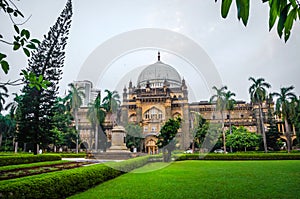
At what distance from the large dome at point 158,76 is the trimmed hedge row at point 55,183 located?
144ft

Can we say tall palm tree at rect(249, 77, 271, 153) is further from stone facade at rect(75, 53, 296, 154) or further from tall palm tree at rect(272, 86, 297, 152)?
stone facade at rect(75, 53, 296, 154)

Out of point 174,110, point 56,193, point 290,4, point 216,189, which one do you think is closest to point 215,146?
point 174,110

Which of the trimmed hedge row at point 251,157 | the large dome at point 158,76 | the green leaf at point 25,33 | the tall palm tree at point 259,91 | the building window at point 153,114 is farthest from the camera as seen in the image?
the large dome at point 158,76

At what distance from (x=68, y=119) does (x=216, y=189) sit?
39.7 m

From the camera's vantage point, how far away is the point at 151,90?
51.3 metres

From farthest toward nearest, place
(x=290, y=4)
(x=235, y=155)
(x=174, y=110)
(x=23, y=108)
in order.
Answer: (x=174, y=110) < (x=235, y=155) < (x=23, y=108) < (x=290, y=4)

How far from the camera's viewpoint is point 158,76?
2130 inches

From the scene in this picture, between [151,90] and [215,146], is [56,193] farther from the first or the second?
[151,90]

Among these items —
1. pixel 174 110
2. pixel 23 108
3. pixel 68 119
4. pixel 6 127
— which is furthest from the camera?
pixel 174 110

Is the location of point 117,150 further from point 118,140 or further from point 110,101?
point 110,101

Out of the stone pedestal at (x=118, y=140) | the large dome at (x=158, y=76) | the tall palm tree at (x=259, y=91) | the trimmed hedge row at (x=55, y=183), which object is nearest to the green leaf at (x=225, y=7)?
the trimmed hedge row at (x=55, y=183)

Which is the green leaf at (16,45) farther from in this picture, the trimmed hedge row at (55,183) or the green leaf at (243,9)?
the trimmed hedge row at (55,183)

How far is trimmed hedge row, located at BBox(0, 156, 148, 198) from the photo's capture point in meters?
4.68

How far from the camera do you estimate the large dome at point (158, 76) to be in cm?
5354
